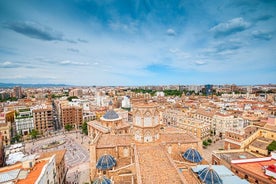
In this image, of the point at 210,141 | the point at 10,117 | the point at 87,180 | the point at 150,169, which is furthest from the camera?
the point at 10,117

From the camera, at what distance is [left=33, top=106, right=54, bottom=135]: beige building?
5993 centimetres

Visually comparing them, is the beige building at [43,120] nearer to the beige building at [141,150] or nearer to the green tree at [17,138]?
the green tree at [17,138]

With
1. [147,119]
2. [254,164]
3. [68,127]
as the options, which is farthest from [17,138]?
[254,164]

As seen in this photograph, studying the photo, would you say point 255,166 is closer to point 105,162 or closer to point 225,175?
point 225,175

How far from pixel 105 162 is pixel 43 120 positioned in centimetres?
5120

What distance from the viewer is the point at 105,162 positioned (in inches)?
842

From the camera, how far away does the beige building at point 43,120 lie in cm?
5993

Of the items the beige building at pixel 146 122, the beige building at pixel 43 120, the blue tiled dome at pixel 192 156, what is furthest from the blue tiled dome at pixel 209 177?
the beige building at pixel 43 120

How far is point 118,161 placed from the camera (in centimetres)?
2317

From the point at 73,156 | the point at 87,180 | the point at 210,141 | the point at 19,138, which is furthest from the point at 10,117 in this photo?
the point at 210,141

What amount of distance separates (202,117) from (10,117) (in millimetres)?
69659

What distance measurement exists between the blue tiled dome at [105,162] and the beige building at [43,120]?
47526 mm

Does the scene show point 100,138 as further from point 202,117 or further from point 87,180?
point 202,117

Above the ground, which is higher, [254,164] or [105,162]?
[105,162]
